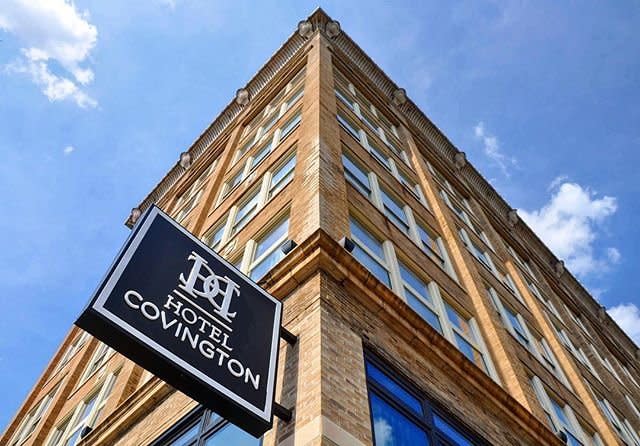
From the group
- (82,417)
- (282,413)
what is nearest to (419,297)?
(282,413)

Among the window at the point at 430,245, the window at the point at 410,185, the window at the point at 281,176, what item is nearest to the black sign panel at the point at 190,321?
the window at the point at 281,176

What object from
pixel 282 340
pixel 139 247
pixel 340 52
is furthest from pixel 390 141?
pixel 139 247

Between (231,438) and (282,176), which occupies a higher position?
(282,176)

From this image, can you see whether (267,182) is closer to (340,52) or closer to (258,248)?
(258,248)

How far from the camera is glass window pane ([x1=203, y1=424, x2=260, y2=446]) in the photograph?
720 centimetres

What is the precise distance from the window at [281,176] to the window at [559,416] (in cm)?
827

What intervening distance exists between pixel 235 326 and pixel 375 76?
76.6 ft

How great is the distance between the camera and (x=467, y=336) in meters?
13.7

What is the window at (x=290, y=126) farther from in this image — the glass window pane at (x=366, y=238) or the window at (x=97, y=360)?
the window at (x=97, y=360)

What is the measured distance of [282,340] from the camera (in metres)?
8.26

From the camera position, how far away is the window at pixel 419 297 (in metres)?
12.4

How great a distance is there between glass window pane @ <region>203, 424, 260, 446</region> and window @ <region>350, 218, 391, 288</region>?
4707 millimetres

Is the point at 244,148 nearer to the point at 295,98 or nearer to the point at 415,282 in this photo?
the point at 295,98

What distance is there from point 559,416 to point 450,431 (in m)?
7.52
